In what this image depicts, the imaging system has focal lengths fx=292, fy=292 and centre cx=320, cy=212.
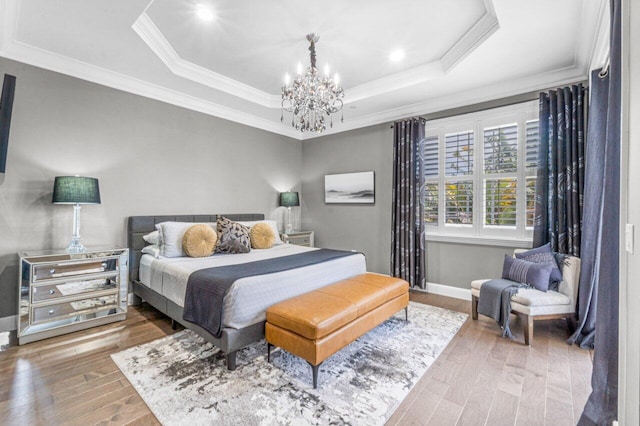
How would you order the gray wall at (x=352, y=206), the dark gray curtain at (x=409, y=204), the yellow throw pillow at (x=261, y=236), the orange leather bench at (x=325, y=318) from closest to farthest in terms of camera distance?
the orange leather bench at (x=325, y=318), the yellow throw pillow at (x=261, y=236), the dark gray curtain at (x=409, y=204), the gray wall at (x=352, y=206)

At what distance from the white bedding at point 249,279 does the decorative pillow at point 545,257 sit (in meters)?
1.77

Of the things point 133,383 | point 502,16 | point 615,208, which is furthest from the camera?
point 502,16

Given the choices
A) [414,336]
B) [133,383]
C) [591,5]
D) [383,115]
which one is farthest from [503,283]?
[133,383]

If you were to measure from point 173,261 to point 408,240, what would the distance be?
312 centimetres

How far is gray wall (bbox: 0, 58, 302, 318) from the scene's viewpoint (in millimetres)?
2900

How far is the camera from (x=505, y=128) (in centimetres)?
372

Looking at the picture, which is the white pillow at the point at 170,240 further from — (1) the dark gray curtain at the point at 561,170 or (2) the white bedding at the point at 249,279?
(1) the dark gray curtain at the point at 561,170

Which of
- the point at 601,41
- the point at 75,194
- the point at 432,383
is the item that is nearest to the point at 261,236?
the point at 75,194

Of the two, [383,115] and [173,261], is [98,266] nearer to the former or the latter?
[173,261]

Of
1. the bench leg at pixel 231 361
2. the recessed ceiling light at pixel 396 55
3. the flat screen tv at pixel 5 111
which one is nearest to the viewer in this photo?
the bench leg at pixel 231 361

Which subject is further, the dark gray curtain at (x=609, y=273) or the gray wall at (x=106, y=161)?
the gray wall at (x=106, y=161)

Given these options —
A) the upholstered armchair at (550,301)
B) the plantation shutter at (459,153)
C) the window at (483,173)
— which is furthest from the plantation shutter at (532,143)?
the upholstered armchair at (550,301)

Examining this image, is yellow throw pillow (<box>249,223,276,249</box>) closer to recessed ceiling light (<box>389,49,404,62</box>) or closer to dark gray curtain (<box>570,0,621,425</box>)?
recessed ceiling light (<box>389,49,404,62</box>)

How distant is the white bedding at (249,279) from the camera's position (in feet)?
7.39
